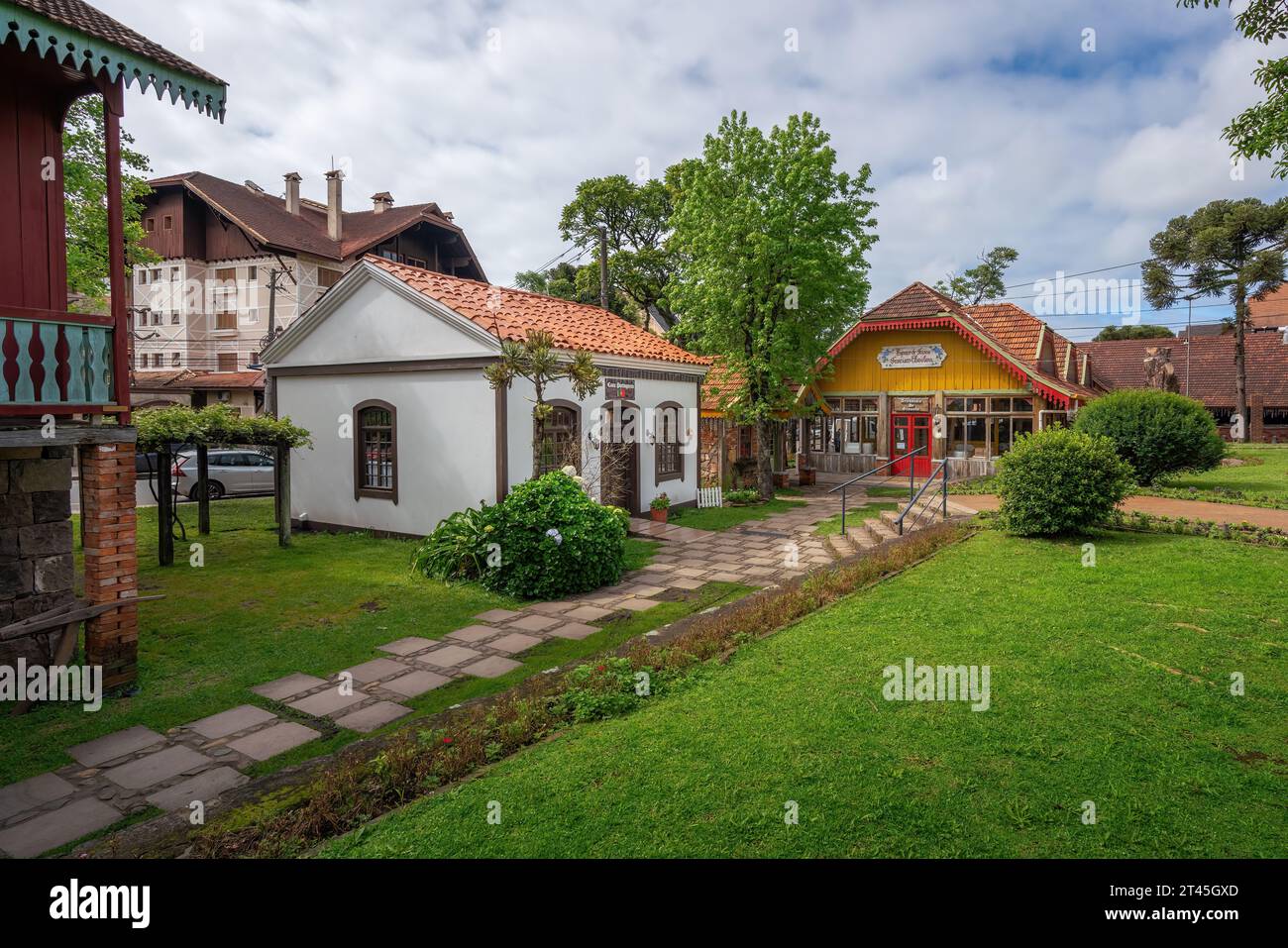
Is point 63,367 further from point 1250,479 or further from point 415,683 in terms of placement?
point 1250,479

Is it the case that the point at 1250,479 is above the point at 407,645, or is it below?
above

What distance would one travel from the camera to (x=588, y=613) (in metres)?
8.99

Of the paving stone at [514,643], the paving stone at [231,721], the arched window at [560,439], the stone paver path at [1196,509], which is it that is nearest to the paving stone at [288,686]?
the paving stone at [231,721]

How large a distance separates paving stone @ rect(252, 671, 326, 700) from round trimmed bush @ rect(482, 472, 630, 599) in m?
3.24

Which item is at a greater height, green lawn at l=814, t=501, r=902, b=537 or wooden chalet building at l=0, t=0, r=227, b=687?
wooden chalet building at l=0, t=0, r=227, b=687

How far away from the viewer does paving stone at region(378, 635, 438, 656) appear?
25.0 feet

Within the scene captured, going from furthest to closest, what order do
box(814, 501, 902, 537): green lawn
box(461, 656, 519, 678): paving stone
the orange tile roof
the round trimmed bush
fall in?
box(814, 501, 902, 537): green lawn, the orange tile roof, the round trimmed bush, box(461, 656, 519, 678): paving stone

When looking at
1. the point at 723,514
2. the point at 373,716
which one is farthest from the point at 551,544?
the point at 723,514

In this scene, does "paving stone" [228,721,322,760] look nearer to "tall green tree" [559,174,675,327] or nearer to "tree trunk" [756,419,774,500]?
"tree trunk" [756,419,774,500]

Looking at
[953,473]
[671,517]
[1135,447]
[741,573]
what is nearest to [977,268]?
[953,473]

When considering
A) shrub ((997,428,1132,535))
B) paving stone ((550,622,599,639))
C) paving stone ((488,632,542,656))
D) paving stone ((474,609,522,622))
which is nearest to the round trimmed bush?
paving stone ((474,609,522,622))

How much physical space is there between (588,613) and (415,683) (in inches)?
106

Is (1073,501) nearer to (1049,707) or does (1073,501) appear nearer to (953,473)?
(1049,707)
